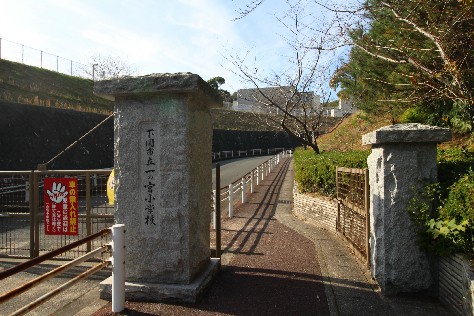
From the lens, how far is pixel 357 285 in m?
3.94

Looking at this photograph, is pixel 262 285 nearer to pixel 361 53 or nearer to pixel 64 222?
pixel 64 222

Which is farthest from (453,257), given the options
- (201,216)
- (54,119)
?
(54,119)

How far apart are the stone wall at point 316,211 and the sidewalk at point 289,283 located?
0.26 meters

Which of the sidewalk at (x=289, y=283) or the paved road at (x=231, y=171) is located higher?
the paved road at (x=231, y=171)

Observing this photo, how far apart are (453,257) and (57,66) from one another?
4069 cm

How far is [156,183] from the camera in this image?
3.58 meters

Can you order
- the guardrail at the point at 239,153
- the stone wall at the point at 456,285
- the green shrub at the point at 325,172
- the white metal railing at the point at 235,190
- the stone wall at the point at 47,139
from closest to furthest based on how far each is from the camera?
the stone wall at the point at 456,285
the green shrub at the point at 325,172
the white metal railing at the point at 235,190
the stone wall at the point at 47,139
the guardrail at the point at 239,153

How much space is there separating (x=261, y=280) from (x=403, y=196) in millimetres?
2143

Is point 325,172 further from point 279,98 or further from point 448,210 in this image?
point 279,98

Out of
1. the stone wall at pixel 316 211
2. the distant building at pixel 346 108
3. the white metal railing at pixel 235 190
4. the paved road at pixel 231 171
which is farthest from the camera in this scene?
the paved road at pixel 231 171

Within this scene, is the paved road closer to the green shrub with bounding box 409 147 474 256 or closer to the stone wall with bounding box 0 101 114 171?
the stone wall with bounding box 0 101 114 171

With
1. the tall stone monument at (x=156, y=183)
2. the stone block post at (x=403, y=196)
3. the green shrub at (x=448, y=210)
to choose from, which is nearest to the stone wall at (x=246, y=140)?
the tall stone monument at (x=156, y=183)

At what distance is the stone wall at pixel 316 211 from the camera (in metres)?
6.61

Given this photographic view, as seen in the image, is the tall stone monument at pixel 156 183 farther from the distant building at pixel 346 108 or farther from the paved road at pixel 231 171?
the distant building at pixel 346 108
